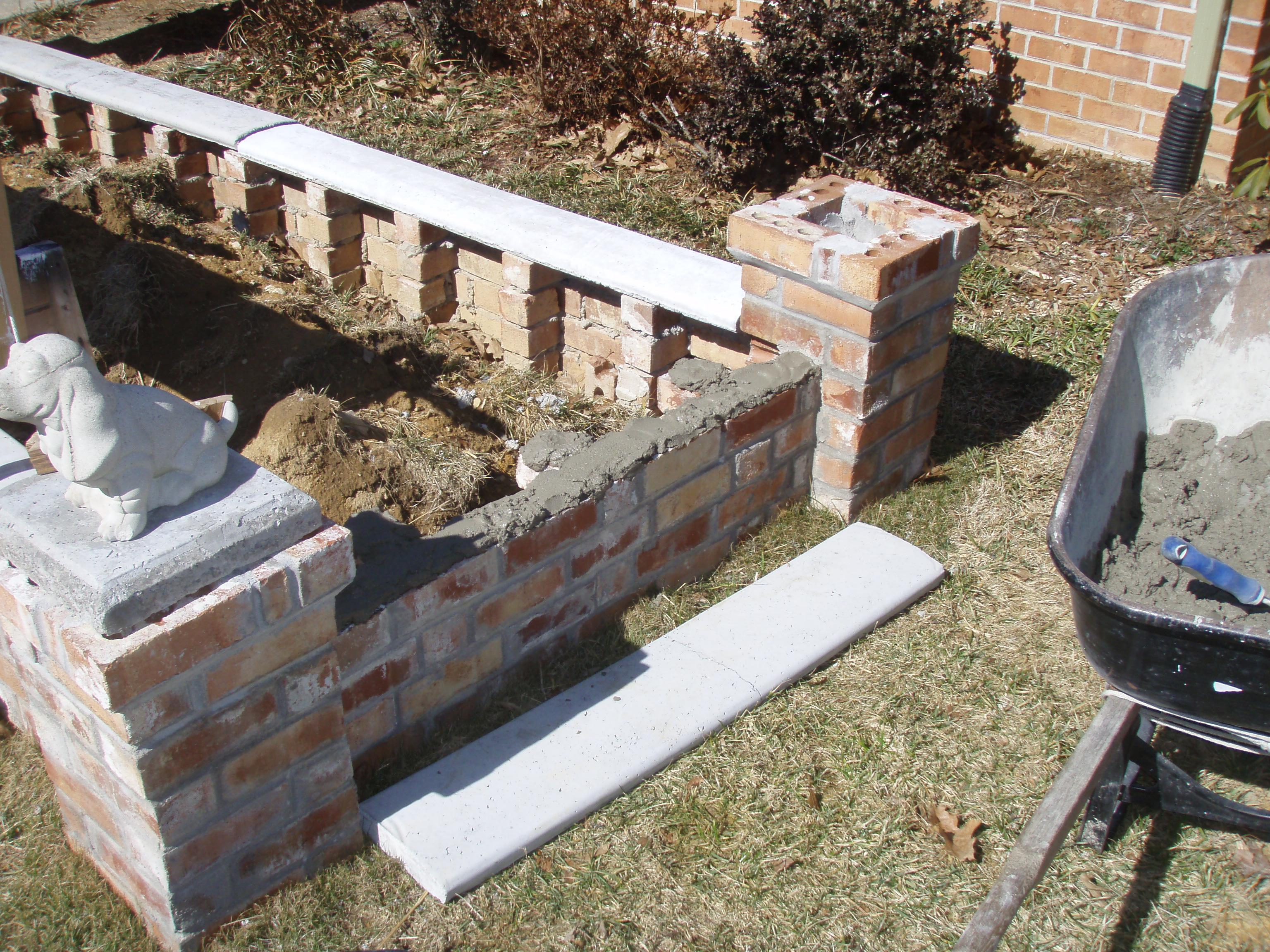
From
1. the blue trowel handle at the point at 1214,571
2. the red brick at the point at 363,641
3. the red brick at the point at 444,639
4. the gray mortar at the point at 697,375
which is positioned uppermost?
the blue trowel handle at the point at 1214,571

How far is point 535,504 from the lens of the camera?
2.99 meters

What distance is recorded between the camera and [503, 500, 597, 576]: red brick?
9.69 feet

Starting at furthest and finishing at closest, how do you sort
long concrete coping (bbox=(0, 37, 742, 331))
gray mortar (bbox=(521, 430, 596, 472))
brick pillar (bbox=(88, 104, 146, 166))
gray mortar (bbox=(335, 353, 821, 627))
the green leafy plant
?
brick pillar (bbox=(88, 104, 146, 166)) → the green leafy plant → long concrete coping (bbox=(0, 37, 742, 331)) → gray mortar (bbox=(521, 430, 596, 472)) → gray mortar (bbox=(335, 353, 821, 627))

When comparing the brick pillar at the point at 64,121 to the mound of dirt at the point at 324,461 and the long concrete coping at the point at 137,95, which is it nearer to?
the long concrete coping at the point at 137,95

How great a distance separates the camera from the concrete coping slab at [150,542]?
2070mm

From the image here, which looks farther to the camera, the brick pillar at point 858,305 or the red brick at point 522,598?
the brick pillar at point 858,305

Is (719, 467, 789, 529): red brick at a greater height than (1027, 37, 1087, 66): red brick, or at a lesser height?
lesser

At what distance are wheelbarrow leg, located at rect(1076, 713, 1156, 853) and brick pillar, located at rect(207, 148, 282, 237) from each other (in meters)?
4.34

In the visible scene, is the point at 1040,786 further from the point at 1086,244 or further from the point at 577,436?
the point at 1086,244

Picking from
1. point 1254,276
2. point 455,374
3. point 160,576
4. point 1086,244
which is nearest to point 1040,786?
point 1254,276

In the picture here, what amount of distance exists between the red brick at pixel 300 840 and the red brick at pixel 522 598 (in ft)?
1.81

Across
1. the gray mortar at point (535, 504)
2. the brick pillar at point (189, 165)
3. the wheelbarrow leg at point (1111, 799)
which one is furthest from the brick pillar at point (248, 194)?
the wheelbarrow leg at point (1111, 799)

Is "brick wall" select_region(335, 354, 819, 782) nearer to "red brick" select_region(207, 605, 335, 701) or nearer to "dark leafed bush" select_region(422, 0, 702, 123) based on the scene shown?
"red brick" select_region(207, 605, 335, 701)

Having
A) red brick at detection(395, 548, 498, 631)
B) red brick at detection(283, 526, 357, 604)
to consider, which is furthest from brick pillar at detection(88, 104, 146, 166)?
red brick at detection(283, 526, 357, 604)
